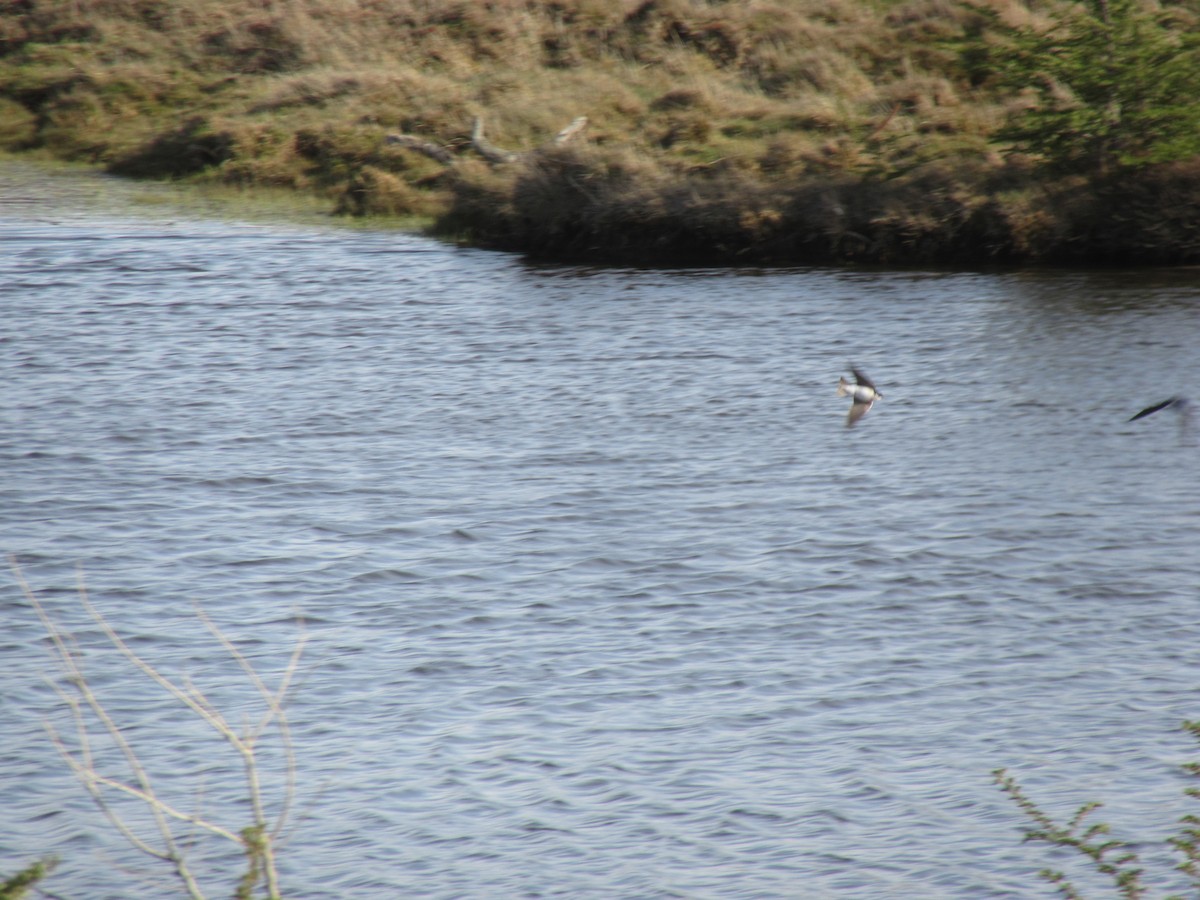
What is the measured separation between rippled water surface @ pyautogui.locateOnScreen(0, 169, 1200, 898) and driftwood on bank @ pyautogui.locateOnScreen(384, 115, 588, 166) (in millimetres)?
6085

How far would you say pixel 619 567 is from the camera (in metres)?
14.2

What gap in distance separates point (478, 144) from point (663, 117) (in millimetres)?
3807

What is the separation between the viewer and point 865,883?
8.91 m

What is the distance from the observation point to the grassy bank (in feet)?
88.6

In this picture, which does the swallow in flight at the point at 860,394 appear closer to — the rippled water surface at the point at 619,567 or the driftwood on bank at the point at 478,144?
the rippled water surface at the point at 619,567

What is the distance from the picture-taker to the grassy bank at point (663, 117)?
2700 cm

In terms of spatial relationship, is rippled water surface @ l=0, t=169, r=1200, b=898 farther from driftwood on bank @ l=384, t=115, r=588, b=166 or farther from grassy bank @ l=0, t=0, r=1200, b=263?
driftwood on bank @ l=384, t=115, r=588, b=166

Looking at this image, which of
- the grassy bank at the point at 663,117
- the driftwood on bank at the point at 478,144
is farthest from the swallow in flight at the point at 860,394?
the driftwood on bank at the point at 478,144

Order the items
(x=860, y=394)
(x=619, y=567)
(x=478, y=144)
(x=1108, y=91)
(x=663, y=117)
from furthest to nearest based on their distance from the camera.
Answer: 1. (x=663, y=117)
2. (x=478, y=144)
3. (x=1108, y=91)
4. (x=860, y=394)
5. (x=619, y=567)

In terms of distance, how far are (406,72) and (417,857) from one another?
Answer: 30155mm

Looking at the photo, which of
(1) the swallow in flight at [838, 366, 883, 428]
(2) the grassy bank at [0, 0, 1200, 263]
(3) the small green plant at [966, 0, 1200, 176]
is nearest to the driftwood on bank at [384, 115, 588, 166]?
(2) the grassy bank at [0, 0, 1200, 263]

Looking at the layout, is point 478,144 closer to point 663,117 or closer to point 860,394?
point 663,117

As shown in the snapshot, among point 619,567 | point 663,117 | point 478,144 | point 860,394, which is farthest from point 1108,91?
point 619,567

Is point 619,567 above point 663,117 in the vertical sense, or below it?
below
